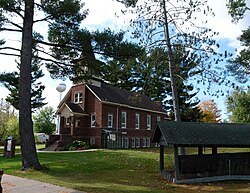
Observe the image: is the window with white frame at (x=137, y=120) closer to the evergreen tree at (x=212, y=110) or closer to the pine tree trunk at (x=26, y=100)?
the pine tree trunk at (x=26, y=100)

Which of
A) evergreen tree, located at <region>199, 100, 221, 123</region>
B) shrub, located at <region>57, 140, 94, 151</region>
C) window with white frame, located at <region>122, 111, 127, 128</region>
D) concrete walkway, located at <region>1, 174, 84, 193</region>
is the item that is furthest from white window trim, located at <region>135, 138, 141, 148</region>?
concrete walkway, located at <region>1, 174, 84, 193</region>

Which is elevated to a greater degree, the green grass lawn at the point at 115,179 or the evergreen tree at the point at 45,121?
the evergreen tree at the point at 45,121

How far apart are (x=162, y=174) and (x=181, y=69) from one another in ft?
17.4

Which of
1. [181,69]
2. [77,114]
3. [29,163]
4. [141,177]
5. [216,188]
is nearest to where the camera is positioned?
[216,188]

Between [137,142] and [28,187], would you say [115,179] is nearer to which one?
[28,187]

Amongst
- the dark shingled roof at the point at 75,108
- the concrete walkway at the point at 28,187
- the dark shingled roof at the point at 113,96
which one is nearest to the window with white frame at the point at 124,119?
the dark shingled roof at the point at 113,96

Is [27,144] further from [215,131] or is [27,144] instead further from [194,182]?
[215,131]

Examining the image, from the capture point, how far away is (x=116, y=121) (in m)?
30.9

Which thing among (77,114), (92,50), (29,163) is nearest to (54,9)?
(92,50)

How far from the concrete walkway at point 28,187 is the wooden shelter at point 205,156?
172 inches

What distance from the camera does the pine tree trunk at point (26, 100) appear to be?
43.6 feet

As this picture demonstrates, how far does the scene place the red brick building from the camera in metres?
29.2

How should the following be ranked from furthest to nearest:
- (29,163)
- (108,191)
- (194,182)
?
(29,163), (194,182), (108,191)

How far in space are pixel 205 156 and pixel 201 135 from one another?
3.56 ft
